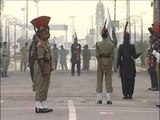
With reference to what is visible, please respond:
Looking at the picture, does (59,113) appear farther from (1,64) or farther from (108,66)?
(1,64)

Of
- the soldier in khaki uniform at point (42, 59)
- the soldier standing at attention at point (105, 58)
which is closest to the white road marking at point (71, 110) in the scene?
the soldier in khaki uniform at point (42, 59)

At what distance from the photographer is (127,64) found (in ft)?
50.5

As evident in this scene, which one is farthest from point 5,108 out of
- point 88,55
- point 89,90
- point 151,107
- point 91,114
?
point 88,55

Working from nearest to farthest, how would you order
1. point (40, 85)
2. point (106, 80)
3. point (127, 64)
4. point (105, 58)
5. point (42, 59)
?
point (42, 59) → point (40, 85) → point (105, 58) → point (106, 80) → point (127, 64)

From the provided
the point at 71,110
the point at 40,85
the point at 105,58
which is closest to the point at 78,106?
the point at 71,110

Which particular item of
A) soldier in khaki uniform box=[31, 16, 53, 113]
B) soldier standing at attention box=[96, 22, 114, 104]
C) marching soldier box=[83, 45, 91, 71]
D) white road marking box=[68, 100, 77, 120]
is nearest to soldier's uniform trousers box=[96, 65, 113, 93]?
soldier standing at attention box=[96, 22, 114, 104]

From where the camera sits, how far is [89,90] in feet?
60.3

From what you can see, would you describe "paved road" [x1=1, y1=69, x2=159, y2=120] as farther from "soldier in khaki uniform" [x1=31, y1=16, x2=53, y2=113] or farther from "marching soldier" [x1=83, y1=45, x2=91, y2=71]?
"marching soldier" [x1=83, y1=45, x2=91, y2=71]

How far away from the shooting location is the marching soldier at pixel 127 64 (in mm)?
15305

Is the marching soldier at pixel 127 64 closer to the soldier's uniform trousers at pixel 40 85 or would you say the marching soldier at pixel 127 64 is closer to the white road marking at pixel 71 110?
the white road marking at pixel 71 110

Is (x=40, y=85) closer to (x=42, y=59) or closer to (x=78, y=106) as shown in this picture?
(x=42, y=59)

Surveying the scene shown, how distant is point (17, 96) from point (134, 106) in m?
4.20

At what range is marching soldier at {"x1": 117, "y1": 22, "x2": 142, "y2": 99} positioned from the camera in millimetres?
15305

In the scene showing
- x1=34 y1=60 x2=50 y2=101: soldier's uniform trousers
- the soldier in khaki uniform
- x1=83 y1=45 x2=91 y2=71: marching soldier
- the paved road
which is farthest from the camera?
x1=83 y1=45 x2=91 y2=71: marching soldier
